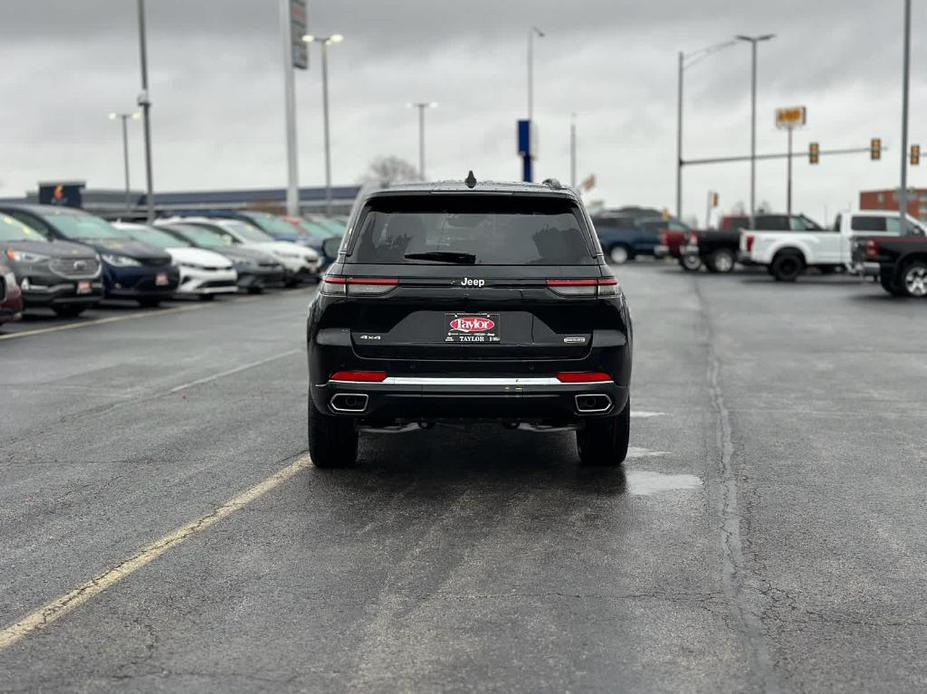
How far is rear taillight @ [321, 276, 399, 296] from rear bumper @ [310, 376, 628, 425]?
500mm

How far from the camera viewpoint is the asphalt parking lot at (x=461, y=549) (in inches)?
166

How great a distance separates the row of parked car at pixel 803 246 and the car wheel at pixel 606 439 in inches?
741

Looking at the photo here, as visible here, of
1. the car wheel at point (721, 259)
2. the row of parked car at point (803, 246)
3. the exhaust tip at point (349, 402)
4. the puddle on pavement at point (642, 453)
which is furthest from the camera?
the car wheel at point (721, 259)

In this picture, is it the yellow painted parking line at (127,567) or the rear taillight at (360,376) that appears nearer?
the yellow painted parking line at (127,567)

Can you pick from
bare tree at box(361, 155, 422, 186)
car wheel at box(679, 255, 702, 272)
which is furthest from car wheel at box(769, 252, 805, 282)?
bare tree at box(361, 155, 422, 186)

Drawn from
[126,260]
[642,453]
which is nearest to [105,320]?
[126,260]

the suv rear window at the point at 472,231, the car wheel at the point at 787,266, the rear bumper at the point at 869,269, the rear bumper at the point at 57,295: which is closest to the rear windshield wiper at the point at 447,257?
the suv rear window at the point at 472,231

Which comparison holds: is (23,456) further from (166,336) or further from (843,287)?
(843,287)

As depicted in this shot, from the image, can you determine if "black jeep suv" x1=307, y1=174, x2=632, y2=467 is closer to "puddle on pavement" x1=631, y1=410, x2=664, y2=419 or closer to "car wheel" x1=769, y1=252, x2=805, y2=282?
"puddle on pavement" x1=631, y1=410, x2=664, y2=419

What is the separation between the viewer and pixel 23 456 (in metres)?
Answer: 8.16

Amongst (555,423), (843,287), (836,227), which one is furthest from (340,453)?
(836,227)

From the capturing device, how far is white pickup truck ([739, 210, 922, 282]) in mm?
35719

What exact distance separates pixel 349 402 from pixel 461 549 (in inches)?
57.5

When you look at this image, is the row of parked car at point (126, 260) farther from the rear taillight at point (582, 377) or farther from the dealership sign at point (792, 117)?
the dealership sign at point (792, 117)
